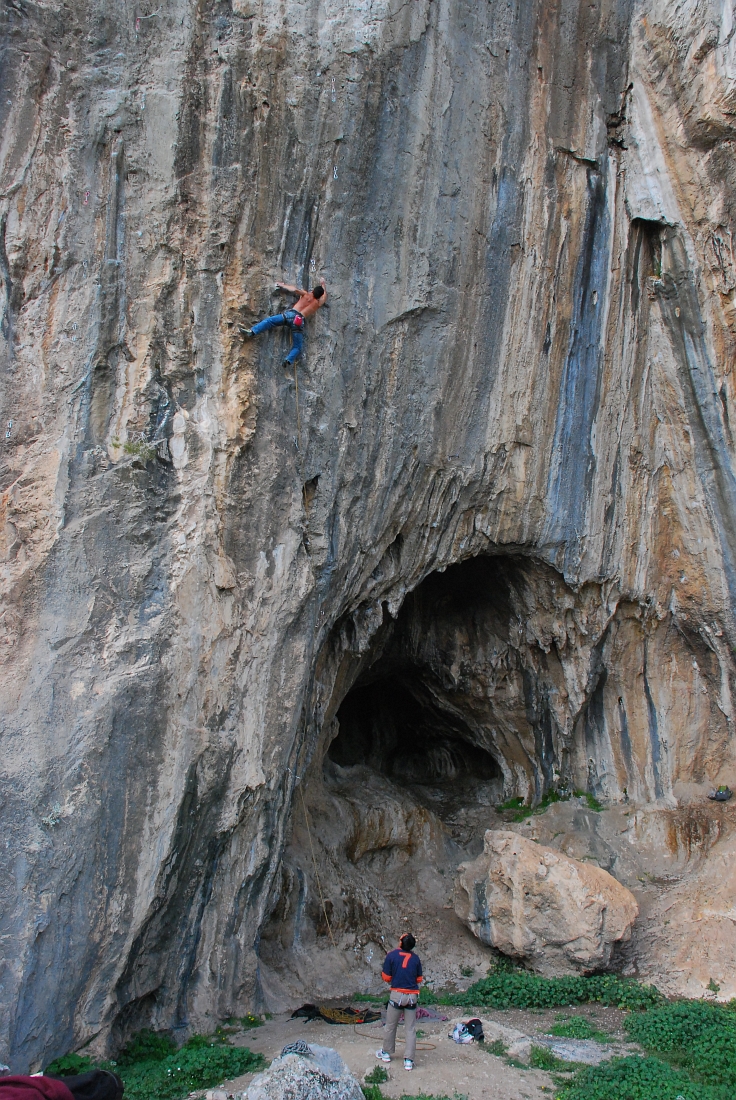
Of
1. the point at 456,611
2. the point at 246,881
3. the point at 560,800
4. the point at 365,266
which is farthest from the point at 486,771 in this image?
the point at 365,266

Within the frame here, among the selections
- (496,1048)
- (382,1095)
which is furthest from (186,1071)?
(496,1048)

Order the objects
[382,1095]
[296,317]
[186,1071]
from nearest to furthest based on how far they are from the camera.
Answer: [382,1095], [186,1071], [296,317]

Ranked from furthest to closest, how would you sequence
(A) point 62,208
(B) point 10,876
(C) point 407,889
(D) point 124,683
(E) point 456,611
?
(E) point 456,611
(C) point 407,889
(A) point 62,208
(D) point 124,683
(B) point 10,876

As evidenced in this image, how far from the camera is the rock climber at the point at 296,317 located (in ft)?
25.2

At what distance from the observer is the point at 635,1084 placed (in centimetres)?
600

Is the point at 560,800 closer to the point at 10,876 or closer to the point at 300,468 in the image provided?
the point at 300,468

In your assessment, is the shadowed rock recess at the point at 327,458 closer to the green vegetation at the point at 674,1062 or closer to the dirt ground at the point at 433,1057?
the dirt ground at the point at 433,1057

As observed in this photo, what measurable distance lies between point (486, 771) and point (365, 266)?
962 centimetres

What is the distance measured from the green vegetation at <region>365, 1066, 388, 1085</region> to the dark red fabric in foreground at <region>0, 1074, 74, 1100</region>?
119 inches

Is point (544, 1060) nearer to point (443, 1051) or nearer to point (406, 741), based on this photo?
point (443, 1051)

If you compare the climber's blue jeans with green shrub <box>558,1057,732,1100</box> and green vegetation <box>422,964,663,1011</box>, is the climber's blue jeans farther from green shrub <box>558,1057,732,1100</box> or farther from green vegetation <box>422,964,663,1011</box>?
green vegetation <box>422,964,663,1011</box>

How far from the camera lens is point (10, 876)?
5977 mm

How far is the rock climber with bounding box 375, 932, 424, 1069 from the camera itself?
20.4 feet

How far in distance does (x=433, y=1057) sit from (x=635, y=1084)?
→ 1.67m
